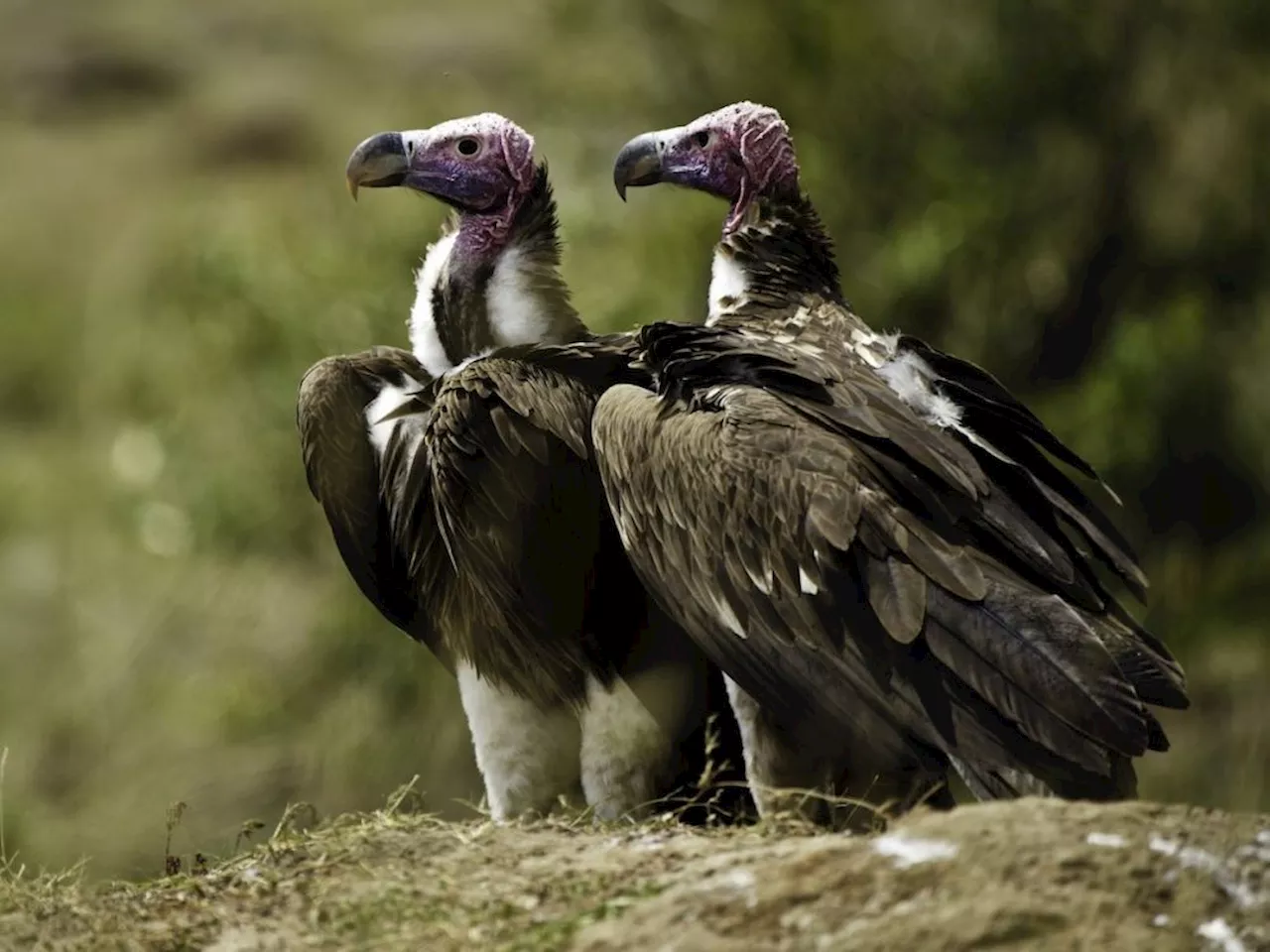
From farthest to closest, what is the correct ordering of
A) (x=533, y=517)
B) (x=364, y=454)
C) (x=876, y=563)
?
(x=364, y=454), (x=533, y=517), (x=876, y=563)

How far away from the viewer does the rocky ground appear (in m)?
3.94

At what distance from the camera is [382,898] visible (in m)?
4.31

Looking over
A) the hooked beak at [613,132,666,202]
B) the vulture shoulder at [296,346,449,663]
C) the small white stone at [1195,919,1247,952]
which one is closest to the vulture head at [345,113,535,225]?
the hooked beak at [613,132,666,202]

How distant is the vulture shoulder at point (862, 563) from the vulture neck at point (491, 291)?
0.40 meters

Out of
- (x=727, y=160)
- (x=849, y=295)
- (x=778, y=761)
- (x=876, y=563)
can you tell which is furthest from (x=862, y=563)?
(x=849, y=295)

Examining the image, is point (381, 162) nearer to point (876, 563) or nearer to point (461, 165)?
point (461, 165)

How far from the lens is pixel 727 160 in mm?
5949

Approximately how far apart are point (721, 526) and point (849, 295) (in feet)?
→ 19.2

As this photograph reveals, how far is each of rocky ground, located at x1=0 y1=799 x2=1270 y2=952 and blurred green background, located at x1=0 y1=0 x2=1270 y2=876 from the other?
543cm

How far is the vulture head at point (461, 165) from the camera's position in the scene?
5918 millimetres

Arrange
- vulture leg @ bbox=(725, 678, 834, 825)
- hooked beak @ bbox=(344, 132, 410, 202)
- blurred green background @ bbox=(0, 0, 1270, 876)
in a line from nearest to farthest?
vulture leg @ bbox=(725, 678, 834, 825)
hooked beak @ bbox=(344, 132, 410, 202)
blurred green background @ bbox=(0, 0, 1270, 876)

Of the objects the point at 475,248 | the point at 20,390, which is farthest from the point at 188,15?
the point at 475,248

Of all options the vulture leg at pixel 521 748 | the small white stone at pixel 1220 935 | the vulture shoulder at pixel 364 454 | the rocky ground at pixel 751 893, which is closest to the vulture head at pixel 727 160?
the vulture shoulder at pixel 364 454

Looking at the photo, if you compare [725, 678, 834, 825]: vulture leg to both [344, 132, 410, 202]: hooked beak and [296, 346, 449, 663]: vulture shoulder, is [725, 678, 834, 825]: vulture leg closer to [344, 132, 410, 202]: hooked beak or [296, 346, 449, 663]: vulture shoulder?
[296, 346, 449, 663]: vulture shoulder
